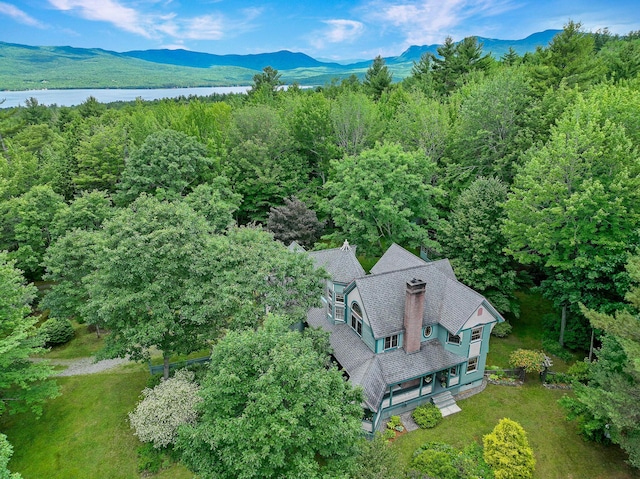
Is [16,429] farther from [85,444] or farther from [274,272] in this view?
[274,272]

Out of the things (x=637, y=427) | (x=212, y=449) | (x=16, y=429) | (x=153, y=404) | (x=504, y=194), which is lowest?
(x=16, y=429)

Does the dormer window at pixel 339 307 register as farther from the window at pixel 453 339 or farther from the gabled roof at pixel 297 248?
the window at pixel 453 339

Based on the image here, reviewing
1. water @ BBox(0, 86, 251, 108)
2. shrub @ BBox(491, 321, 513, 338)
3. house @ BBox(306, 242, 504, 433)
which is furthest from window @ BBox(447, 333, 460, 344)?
water @ BBox(0, 86, 251, 108)

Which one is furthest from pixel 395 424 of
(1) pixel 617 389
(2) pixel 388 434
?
(1) pixel 617 389

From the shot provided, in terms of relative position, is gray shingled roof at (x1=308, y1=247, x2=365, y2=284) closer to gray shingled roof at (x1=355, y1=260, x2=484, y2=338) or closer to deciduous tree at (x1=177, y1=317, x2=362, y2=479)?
gray shingled roof at (x1=355, y1=260, x2=484, y2=338)

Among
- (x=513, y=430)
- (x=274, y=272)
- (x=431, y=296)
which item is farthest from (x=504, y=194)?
(x=274, y=272)

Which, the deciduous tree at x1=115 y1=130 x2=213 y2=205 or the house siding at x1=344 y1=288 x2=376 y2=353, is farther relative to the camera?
the deciduous tree at x1=115 y1=130 x2=213 y2=205
